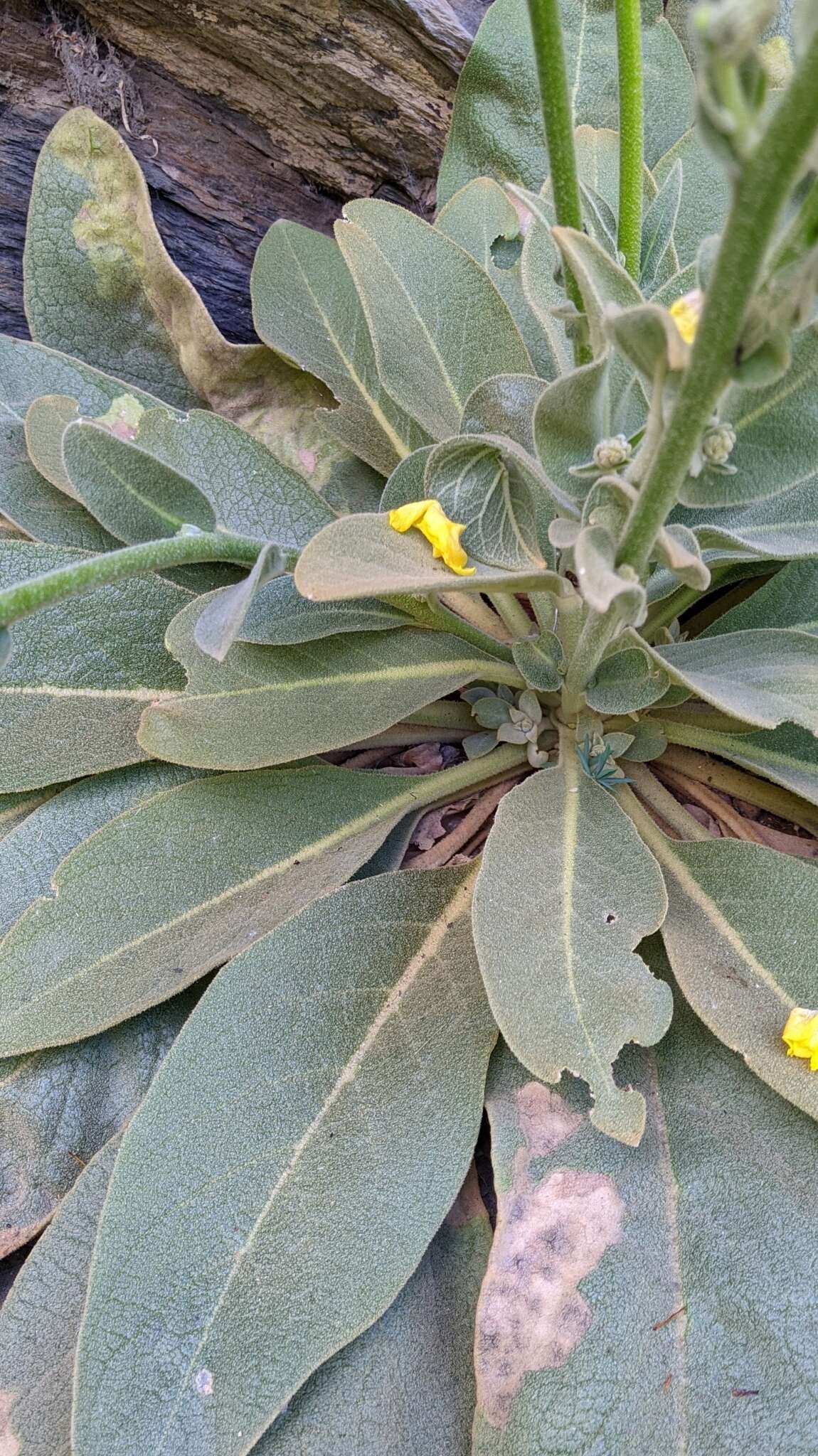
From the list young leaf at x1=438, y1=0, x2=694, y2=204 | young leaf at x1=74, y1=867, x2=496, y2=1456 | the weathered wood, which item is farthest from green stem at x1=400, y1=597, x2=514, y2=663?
the weathered wood

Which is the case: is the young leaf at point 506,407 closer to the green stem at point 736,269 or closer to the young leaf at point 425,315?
the young leaf at point 425,315

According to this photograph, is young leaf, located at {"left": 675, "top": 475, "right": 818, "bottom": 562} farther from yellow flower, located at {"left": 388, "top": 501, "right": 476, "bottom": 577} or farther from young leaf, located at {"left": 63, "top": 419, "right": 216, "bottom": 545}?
young leaf, located at {"left": 63, "top": 419, "right": 216, "bottom": 545}

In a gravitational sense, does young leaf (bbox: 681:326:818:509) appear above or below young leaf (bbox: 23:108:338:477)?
above

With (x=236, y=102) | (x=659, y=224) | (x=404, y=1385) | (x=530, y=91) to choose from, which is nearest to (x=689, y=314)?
(x=659, y=224)

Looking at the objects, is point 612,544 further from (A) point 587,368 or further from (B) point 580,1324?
(B) point 580,1324

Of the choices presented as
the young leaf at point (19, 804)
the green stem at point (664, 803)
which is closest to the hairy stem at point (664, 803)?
the green stem at point (664, 803)

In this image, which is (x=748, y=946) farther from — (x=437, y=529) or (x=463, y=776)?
(x=437, y=529)

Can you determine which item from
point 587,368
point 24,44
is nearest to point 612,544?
point 587,368
